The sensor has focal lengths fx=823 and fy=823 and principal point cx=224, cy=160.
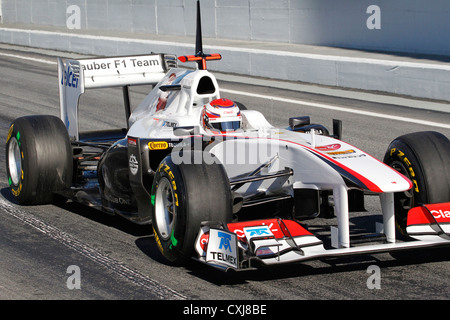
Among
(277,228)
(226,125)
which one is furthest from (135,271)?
(226,125)

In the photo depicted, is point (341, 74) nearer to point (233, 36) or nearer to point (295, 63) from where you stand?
point (295, 63)

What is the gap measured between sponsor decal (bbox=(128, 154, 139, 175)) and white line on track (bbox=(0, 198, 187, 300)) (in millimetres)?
798

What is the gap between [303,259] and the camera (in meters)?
5.78

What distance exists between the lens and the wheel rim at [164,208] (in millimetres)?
6609

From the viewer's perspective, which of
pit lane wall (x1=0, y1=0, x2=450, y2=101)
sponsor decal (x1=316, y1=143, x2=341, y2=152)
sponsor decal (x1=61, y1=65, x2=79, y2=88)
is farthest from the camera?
pit lane wall (x1=0, y1=0, x2=450, y2=101)

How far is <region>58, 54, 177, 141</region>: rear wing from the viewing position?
9.16 metres

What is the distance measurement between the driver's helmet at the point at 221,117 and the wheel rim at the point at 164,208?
0.99 m

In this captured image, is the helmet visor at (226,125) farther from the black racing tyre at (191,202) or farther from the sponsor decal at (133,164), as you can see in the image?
the black racing tyre at (191,202)

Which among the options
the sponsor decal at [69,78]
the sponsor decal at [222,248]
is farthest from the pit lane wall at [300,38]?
the sponsor decal at [222,248]

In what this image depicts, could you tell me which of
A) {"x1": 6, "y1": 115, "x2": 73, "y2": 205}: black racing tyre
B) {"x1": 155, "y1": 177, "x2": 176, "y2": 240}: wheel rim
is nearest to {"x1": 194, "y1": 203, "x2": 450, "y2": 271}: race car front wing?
{"x1": 155, "y1": 177, "x2": 176, "y2": 240}: wheel rim

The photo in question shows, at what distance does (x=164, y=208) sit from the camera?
6.68 m

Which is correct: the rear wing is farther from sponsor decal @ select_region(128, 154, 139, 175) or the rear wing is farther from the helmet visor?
the helmet visor

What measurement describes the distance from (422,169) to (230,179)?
170 cm
